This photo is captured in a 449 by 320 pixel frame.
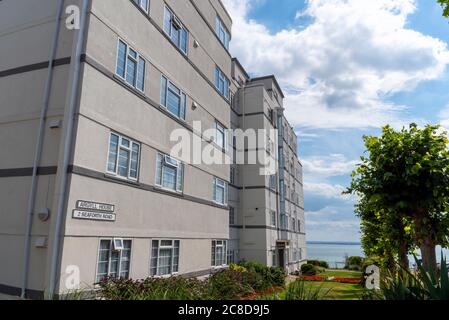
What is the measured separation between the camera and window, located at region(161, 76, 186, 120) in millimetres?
14922

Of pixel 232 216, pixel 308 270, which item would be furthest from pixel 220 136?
pixel 308 270

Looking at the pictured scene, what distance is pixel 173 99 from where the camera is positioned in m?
15.8

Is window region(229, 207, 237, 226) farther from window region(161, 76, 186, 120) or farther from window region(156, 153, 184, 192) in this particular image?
window region(161, 76, 186, 120)

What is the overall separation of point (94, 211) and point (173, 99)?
7.45 meters

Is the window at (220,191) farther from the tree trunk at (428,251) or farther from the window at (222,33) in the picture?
the tree trunk at (428,251)

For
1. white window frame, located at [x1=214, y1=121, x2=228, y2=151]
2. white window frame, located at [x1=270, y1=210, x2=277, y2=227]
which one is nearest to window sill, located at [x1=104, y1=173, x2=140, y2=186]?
white window frame, located at [x1=214, y1=121, x2=228, y2=151]

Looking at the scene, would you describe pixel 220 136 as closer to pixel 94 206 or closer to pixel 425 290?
pixel 94 206

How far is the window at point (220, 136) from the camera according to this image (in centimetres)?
2088

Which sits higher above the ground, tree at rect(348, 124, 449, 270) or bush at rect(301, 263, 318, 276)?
tree at rect(348, 124, 449, 270)

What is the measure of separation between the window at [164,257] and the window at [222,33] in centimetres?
1464

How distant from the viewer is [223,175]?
70.1ft

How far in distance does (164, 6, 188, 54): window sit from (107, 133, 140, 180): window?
650 centimetres

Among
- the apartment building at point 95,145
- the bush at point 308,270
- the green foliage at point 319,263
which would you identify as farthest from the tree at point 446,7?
the green foliage at point 319,263
